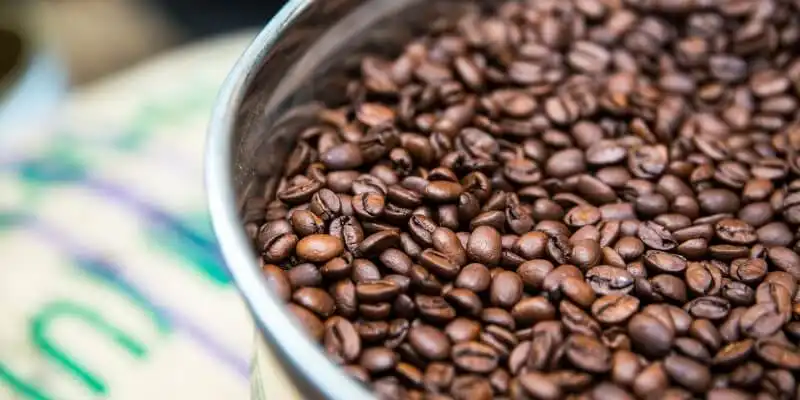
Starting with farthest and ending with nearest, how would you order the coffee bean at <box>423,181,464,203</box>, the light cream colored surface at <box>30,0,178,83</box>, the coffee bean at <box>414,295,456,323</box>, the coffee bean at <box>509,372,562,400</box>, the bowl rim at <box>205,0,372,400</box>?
the light cream colored surface at <box>30,0,178,83</box>, the coffee bean at <box>423,181,464,203</box>, the coffee bean at <box>414,295,456,323</box>, the coffee bean at <box>509,372,562,400</box>, the bowl rim at <box>205,0,372,400</box>

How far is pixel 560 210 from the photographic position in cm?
106

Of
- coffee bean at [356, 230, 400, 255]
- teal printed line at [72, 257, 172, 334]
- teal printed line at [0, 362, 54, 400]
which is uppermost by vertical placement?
coffee bean at [356, 230, 400, 255]

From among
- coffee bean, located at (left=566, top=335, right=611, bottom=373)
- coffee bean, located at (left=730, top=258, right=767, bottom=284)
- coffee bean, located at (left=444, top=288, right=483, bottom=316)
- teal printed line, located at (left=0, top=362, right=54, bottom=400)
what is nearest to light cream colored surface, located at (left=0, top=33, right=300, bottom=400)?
teal printed line, located at (left=0, top=362, right=54, bottom=400)

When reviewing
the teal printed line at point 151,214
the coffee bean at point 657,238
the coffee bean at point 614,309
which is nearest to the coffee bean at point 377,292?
the coffee bean at point 614,309

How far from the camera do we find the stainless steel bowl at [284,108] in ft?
2.34

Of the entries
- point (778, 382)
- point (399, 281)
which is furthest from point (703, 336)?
point (399, 281)

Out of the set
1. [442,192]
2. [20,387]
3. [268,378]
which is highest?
[442,192]

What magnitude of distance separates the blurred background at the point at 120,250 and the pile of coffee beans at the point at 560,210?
1.02 feet

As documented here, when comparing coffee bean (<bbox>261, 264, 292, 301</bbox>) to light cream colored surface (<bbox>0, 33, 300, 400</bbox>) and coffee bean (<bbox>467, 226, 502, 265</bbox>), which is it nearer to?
light cream colored surface (<bbox>0, 33, 300, 400</bbox>)

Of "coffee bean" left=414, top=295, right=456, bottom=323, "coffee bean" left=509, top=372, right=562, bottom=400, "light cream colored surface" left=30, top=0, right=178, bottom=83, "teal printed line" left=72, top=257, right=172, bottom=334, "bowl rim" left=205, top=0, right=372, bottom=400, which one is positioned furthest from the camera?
"light cream colored surface" left=30, top=0, right=178, bottom=83

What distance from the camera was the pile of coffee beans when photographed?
866 mm

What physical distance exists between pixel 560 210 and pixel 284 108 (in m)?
0.38

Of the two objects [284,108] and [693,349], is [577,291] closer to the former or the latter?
[693,349]

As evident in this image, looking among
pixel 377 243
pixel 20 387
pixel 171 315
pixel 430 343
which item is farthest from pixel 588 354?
pixel 20 387
